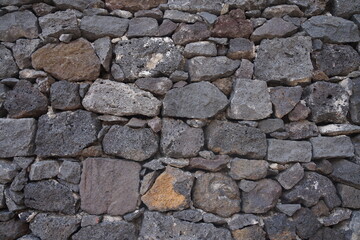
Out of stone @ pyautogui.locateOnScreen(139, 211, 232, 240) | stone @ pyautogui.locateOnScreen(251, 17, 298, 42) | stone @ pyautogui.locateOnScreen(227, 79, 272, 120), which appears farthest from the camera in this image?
stone @ pyautogui.locateOnScreen(251, 17, 298, 42)

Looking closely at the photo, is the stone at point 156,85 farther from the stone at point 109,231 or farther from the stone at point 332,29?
the stone at point 332,29

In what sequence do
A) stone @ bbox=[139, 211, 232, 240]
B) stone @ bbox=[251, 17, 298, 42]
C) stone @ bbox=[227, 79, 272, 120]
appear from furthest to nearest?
stone @ bbox=[251, 17, 298, 42], stone @ bbox=[227, 79, 272, 120], stone @ bbox=[139, 211, 232, 240]

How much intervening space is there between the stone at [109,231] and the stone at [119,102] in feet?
2.52

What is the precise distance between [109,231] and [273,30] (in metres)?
1.89

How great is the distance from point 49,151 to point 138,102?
721 mm

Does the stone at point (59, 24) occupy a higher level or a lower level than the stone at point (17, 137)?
higher

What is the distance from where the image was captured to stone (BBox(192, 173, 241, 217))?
6.44 feet

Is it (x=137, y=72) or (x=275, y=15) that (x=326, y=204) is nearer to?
(x=275, y=15)

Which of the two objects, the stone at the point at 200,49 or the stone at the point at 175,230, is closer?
the stone at the point at 175,230

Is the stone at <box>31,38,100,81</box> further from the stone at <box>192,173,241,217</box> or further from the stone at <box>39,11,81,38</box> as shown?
the stone at <box>192,173,241,217</box>

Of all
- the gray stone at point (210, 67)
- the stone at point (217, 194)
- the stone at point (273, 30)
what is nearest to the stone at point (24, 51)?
the gray stone at point (210, 67)

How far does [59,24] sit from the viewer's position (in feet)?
6.86

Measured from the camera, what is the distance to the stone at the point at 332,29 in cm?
215

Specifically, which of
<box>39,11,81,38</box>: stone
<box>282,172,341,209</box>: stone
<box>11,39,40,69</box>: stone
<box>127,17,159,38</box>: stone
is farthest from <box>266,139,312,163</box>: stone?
<box>11,39,40,69</box>: stone
